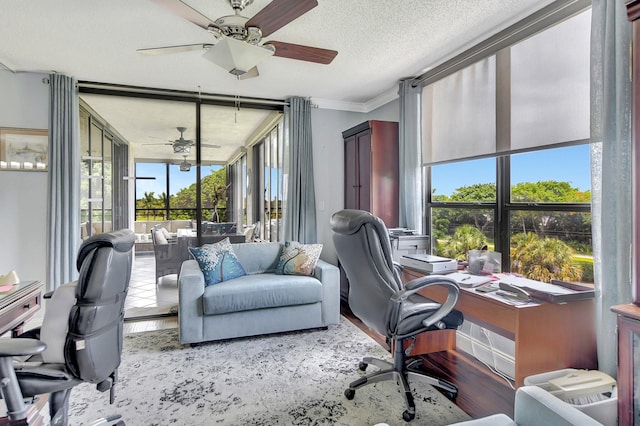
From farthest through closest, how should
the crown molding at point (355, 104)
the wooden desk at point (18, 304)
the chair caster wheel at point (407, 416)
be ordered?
the crown molding at point (355, 104) < the chair caster wheel at point (407, 416) < the wooden desk at point (18, 304)

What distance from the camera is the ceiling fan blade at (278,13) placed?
70.6 inches

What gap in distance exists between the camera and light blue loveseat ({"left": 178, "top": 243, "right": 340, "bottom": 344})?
9.45ft

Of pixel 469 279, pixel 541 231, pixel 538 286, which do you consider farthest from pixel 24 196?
pixel 541 231

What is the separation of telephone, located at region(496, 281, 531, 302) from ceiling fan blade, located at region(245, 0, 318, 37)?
1.94 meters

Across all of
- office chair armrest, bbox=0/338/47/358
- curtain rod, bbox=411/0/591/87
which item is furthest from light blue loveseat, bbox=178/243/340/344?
curtain rod, bbox=411/0/591/87

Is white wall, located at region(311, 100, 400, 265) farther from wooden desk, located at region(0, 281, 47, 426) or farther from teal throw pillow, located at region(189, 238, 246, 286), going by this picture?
wooden desk, located at region(0, 281, 47, 426)

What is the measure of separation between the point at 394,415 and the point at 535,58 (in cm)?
255

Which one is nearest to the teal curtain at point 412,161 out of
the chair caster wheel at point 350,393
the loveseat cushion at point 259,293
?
the loveseat cushion at point 259,293

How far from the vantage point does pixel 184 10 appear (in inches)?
74.4

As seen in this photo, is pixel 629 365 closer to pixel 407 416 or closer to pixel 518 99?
pixel 407 416

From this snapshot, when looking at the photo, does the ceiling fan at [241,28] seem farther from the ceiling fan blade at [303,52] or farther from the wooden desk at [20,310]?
the wooden desk at [20,310]

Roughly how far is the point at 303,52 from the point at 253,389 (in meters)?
2.38

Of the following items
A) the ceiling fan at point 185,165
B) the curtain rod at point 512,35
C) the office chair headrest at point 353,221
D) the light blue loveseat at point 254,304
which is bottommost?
the light blue loveseat at point 254,304

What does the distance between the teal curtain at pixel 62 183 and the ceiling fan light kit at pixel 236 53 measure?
7.34ft
